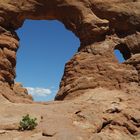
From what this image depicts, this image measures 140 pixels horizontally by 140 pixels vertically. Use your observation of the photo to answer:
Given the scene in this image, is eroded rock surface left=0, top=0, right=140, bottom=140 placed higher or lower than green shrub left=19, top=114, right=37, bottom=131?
higher

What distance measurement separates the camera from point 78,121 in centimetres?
1906

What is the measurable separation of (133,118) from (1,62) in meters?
10.7

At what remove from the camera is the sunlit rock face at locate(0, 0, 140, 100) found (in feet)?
84.4

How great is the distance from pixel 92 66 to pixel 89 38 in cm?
305

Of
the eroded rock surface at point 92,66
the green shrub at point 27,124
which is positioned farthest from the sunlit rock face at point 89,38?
the green shrub at point 27,124

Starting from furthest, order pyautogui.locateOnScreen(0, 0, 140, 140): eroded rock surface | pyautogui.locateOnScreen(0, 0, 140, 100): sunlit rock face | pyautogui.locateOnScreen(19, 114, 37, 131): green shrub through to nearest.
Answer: pyautogui.locateOnScreen(0, 0, 140, 100): sunlit rock face
pyautogui.locateOnScreen(0, 0, 140, 140): eroded rock surface
pyautogui.locateOnScreen(19, 114, 37, 131): green shrub

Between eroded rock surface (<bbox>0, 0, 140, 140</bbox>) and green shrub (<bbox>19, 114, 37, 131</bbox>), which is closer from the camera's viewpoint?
green shrub (<bbox>19, 114, 37, 131</bbox>)

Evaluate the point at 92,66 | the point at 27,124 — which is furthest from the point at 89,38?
the point at 27,124

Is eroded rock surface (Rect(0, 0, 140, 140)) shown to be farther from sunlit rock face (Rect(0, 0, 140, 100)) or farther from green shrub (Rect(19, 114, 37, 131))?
green shrub (Rect(19, 114, 37, 131))

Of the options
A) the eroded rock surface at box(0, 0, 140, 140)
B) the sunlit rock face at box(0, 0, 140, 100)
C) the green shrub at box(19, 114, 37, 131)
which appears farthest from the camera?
the sunlit rock face at box(0, 0, 140, 100)

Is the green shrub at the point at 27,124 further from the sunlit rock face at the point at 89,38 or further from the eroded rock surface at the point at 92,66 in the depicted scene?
the sunlit rock face at the point at 89,38

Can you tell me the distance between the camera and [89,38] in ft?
93.6

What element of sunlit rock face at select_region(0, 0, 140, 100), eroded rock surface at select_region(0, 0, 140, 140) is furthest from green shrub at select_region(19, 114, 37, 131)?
sunlit rock face at select_region(0, 0, 140, 100)

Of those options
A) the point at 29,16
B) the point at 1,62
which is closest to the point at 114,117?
the point at 1,62
